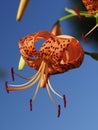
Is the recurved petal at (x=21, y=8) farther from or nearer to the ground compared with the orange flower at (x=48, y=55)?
farther from the ground

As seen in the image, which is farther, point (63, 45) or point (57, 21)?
point (63, 45)

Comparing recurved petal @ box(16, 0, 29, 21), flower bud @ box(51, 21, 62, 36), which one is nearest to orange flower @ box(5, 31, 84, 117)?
flower bud @ box(51, 21, 62, 36)

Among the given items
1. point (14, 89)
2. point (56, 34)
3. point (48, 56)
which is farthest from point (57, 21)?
point (14, 89)

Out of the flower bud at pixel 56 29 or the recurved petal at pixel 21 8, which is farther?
the flower bud at pixel 56 29

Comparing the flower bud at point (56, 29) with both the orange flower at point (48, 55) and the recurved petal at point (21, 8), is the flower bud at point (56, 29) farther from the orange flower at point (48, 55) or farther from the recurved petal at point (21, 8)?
the recurved petal at point (21, 8)

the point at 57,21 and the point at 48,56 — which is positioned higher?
the point at 57,21

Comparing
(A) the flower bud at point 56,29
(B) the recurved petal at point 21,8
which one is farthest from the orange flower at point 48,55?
(B) the recurved petal at point 21,8

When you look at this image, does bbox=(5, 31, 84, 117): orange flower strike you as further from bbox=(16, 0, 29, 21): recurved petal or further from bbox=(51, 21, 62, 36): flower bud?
bbox=(16, 0, 29, 21): recurved petal

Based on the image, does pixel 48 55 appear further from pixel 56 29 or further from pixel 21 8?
pixel 21 8

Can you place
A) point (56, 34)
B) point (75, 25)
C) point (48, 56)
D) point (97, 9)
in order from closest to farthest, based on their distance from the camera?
point (97, 9), point (56, 34), point (48, 56), point (75, 25)

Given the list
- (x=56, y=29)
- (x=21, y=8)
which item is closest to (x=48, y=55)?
(x=56, y=29)

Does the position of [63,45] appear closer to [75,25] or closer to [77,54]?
[77,54]
